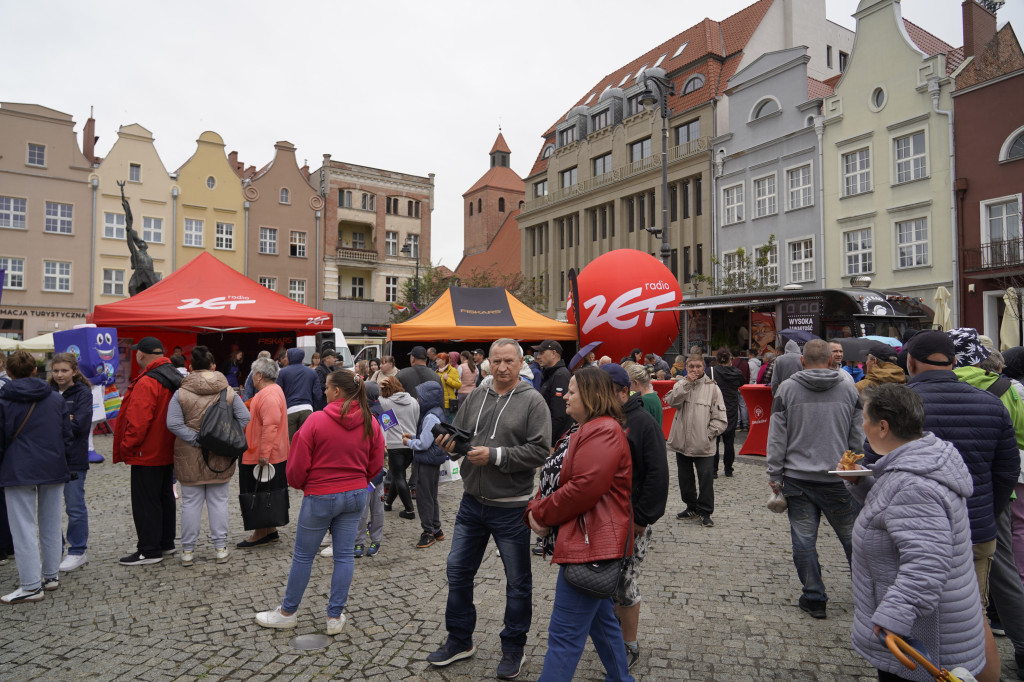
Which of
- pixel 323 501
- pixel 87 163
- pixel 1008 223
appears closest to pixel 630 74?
pixel 1008 223

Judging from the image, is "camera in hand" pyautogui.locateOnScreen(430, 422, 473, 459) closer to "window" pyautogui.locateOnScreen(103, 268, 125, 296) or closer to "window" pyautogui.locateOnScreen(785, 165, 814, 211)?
"window" pyautogui.locateOnScreen(785, 165, 814, 211)

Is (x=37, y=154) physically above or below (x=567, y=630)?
above

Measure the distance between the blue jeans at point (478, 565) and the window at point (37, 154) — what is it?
38.2 m

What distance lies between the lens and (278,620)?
4398 millimetres

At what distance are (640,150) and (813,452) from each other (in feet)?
111

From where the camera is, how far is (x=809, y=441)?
471 cm

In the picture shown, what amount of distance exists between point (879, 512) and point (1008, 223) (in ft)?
76.4

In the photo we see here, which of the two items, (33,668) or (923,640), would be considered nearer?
(923,640)

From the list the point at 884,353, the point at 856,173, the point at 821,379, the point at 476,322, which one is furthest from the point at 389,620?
the point at 856,173

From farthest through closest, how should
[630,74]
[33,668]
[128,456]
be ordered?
[630,74] < [128,456] < [33,668]

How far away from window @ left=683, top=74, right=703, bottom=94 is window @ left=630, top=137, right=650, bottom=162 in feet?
9.99

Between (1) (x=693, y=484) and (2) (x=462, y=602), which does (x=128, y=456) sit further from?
(1) (x=693, y=484)

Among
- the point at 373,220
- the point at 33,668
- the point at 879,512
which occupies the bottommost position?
the point at 33,668

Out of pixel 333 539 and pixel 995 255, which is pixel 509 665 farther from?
pixel 995 255
